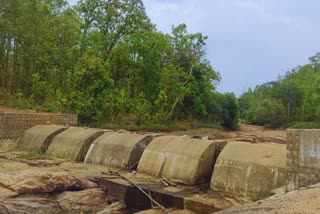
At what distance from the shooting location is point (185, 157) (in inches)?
348

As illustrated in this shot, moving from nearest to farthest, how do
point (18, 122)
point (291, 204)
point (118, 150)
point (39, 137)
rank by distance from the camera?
point (291, 204), point (118, 150), point (39, 137), point (18, 122)

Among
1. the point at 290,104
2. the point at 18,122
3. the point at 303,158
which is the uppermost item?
the point at 290,104

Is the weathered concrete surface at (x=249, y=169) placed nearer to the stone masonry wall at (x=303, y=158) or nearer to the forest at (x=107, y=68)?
the stone masonry wall at (x=303, y=158)

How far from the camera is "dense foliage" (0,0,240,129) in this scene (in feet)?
66.6

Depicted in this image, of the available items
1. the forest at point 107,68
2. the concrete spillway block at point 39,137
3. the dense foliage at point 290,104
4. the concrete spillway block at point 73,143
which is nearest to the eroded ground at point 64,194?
the concrete spillway block at point 73,143

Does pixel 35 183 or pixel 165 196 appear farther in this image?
pixel 165 196

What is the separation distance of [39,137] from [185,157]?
6.82m

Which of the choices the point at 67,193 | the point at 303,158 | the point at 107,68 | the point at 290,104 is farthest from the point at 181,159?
the point at 290,104

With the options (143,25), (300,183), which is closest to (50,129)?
(300,183)

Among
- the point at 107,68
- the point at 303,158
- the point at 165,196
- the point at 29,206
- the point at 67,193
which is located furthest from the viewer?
the point at 107,68

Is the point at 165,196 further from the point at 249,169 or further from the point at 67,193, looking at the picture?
the point at 67,193

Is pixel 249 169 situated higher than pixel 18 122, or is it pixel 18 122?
pixel 18 122

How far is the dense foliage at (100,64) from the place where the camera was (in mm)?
20297

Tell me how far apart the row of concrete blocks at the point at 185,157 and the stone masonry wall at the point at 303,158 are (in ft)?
0.90
